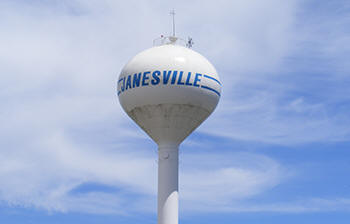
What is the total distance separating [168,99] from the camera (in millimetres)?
30656

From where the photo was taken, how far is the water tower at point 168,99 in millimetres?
30562

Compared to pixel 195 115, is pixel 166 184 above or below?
below

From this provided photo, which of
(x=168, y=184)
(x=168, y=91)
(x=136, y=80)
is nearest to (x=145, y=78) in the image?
(x=136, y=80)

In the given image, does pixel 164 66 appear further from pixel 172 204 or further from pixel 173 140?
pixel 172 204

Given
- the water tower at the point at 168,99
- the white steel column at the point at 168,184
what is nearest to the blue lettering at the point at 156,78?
the water tower at the point at 168,99

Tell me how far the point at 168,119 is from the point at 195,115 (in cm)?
164

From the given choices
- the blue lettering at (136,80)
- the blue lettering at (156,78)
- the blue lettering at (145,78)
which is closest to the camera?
the blue lettering at (156,78)

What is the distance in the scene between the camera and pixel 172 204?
30.8 meters

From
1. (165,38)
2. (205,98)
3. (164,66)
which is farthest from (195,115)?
(165,38)

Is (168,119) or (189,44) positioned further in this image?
(189,44)

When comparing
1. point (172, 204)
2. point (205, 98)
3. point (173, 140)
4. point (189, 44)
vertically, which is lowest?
point (172, 204)

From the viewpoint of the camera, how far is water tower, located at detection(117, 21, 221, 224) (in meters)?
30.6

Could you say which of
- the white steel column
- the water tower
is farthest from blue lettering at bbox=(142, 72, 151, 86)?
the white steel column

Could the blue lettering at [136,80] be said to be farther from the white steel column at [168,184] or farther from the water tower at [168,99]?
the white steel column at [168,184]
